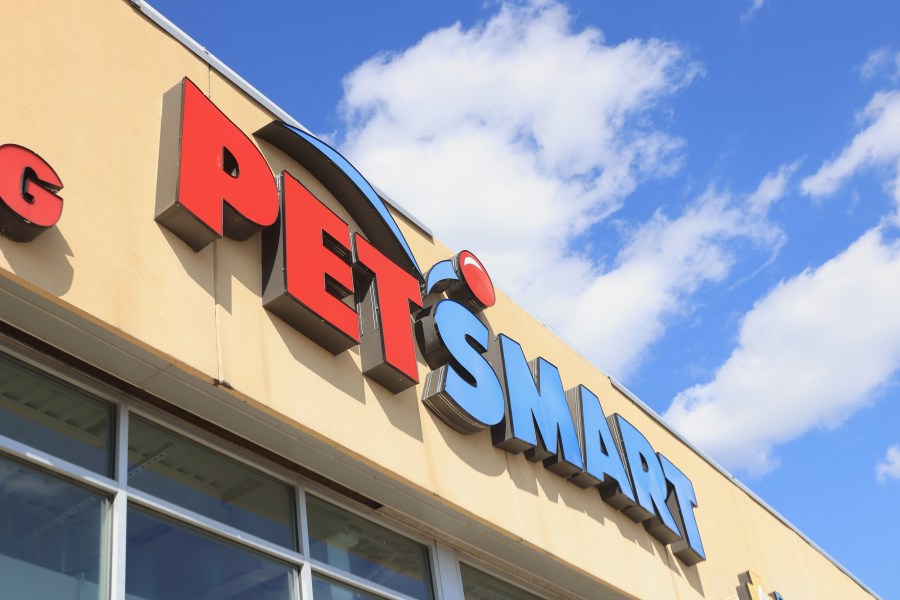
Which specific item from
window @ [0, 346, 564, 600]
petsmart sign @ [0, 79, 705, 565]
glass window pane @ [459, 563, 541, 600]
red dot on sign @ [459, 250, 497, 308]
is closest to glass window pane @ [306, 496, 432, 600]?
window @ [0, 346, 564, 600]

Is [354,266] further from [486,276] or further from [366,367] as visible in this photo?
[486,276]

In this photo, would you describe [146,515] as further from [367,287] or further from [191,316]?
[367,287]

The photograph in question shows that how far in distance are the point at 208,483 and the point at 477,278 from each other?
494 centimetres

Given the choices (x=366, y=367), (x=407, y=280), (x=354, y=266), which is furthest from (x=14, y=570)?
(x=407, y=280)

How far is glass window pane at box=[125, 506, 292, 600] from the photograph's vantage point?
23.9 ft

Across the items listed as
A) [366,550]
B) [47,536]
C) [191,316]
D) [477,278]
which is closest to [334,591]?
[366,550]

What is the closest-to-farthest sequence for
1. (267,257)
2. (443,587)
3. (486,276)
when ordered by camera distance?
1. (267,257)
2. (443,587)
3. (486,276)

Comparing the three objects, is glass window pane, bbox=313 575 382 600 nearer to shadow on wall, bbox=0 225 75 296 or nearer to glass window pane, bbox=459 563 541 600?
glass window pane, bbox=459 563 541 600

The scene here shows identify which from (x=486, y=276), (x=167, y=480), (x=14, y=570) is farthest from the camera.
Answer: (x=486, y=276)

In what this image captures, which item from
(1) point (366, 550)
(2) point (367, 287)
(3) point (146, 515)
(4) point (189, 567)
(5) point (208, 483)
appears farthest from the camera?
(2) point (367, 287)

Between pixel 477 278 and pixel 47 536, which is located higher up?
pixel 477 278

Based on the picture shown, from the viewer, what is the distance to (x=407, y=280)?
10828 mm

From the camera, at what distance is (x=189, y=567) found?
767 centimetres

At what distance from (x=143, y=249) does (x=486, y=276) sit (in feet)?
18.5
